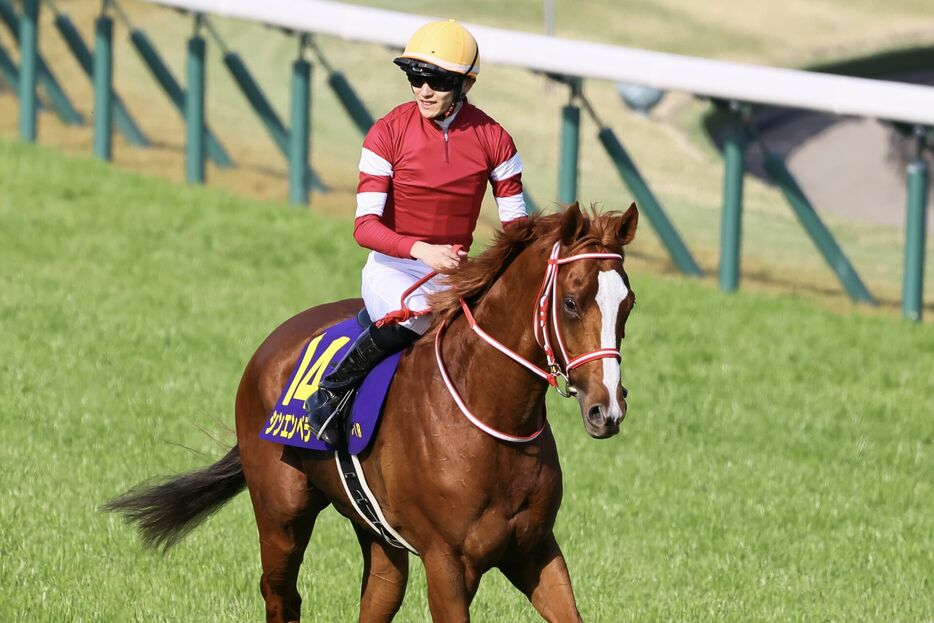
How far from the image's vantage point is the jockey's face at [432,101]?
18.7ft

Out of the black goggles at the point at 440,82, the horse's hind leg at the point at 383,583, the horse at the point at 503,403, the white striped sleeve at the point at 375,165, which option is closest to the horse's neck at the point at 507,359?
the horse at the point at 503,403

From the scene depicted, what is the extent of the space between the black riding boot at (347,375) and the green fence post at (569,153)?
7.38 metres

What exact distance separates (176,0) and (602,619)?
9434 millimetres

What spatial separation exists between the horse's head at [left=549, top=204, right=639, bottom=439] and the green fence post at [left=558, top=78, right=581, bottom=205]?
807 cm

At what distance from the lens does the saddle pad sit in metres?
5.73

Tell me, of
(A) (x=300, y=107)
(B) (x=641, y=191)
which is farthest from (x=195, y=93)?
(B) (x=641, y=191)

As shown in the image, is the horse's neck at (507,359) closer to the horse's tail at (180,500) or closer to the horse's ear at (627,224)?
the horse's ear at (627,224)

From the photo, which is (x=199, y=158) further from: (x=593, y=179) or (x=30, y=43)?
(x=593, y=179)

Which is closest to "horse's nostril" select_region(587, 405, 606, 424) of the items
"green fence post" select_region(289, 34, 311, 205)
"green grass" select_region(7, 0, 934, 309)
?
"green grass" select_region(7, 0, 934, 309)

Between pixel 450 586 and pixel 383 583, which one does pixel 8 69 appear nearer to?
pixel 383 583

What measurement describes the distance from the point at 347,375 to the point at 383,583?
36.0 inches

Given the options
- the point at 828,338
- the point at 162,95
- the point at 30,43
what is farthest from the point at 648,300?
the point at 162,95

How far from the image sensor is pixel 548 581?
550 cm

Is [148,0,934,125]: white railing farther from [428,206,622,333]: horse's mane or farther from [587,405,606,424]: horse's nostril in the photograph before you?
[587,405,606,424]: horse's nostril
